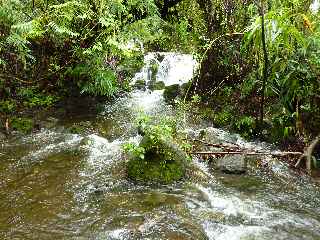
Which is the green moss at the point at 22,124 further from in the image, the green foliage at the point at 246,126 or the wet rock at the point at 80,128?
the green foliage at the point at 246,126

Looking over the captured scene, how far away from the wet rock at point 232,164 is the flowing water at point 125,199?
0.09 m

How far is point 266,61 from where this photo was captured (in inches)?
256

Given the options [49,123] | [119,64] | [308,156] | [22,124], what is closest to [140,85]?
[119,64]

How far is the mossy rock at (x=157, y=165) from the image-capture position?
6.21 metres

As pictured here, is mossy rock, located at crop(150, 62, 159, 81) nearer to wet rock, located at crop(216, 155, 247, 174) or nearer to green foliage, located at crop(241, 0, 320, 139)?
green foliage, located at crop(241, 0, 320, 139)

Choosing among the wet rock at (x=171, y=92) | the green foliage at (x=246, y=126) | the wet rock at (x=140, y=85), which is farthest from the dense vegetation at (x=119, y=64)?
the wet rock at (x=171, y=92)

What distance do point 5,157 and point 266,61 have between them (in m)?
4.17

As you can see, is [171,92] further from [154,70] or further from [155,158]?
[155,158]

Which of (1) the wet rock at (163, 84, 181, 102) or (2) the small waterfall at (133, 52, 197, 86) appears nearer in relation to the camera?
(1) the wet rock at (163, 84, 181, 102)

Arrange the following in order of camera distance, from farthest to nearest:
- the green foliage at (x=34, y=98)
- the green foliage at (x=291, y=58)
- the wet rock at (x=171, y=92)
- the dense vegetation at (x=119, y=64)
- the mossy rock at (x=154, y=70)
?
the mossy rock at (x=154, y=70), the wet rock at (x=171, y=92), the green foliage at (x=34, y=98), the dense vegetation at (x=119, y=64), the green foliage at (x=291, y=58)

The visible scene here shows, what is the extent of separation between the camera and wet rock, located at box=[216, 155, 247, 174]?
659cm

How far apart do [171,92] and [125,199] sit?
4516mm

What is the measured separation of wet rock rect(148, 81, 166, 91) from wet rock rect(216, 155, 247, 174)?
385cm

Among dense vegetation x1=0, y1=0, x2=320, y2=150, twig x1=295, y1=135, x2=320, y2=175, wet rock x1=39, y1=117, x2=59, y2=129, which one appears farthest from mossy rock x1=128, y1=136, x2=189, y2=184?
wet rock x1=39, y1=117, x2=59, y2=129
